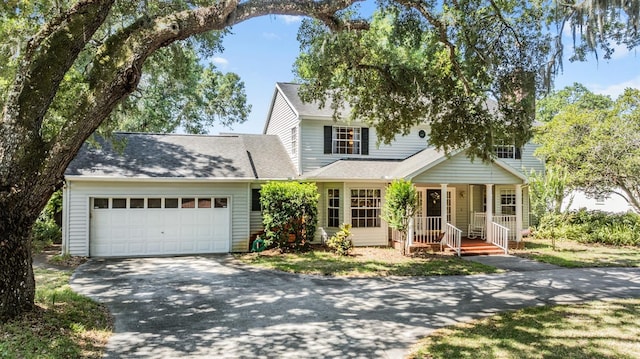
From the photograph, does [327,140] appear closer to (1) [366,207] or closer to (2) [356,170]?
(2) [356,170]

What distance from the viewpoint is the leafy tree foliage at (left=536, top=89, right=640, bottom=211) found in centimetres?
1488

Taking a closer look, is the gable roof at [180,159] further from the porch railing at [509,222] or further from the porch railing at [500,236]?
the porch railing at [509,222]

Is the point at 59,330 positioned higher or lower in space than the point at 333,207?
lower

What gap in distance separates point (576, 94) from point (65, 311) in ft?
192

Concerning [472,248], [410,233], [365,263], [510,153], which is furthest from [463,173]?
[510,153]

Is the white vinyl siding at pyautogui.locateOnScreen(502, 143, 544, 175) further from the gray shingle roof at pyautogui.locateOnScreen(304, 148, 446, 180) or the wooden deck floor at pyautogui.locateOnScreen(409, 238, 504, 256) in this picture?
the wooden deck floor at pyautogui.locateOnScreen(409, 238, 504, 256)

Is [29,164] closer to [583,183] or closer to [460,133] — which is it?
[460,133]

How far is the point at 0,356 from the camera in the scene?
4344mm

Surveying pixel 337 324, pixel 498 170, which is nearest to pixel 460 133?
pixel 498 170

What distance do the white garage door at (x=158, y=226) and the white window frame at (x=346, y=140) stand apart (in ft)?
16.3

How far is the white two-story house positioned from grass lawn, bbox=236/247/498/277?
1153mm

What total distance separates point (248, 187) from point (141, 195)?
3.55m

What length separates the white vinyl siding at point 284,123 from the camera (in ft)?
54.5

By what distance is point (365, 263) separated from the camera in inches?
465
